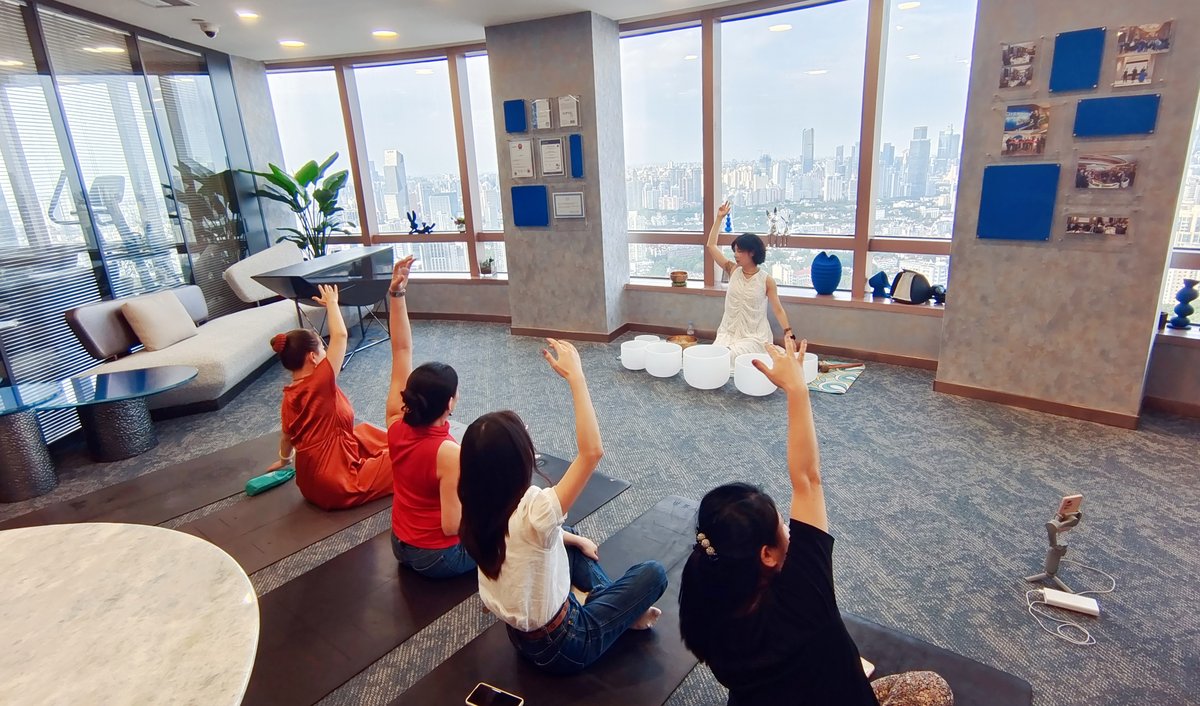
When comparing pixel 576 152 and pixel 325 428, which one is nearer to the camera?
pixel 325 428

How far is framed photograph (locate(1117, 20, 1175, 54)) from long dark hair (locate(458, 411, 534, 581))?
3743 mm

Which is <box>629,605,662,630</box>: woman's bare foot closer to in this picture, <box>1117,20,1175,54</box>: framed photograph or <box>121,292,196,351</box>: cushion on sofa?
<box>1117,20,1175,54</box>: framed photograph

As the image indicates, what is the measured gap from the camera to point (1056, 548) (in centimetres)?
221

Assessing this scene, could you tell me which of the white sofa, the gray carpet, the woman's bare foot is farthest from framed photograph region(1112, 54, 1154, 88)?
the white sofa

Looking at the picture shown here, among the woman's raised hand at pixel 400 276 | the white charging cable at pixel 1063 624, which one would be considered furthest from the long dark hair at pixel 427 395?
the white charging cable at pixel 1063 624

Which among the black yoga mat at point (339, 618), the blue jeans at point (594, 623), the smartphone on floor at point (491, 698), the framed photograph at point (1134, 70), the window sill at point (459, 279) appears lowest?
the black yoga mat at point (339, 618)

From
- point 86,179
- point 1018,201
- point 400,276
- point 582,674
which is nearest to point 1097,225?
point 1018,201

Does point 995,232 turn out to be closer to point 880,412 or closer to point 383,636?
point 880,412

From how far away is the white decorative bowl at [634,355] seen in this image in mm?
4777

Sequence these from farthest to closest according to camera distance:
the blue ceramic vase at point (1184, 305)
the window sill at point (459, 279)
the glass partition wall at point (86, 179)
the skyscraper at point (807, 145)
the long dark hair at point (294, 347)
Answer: the window sill at point (459, 279) < the skyscraper at point (807, 145) < the glass partition wall at point (86, 179) < the blue ceramic vase at point (1184, 305) < the long dark hair at point (294, 347)

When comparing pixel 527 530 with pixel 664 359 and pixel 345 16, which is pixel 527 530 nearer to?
pixel 664 359

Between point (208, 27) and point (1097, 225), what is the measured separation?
622 cm

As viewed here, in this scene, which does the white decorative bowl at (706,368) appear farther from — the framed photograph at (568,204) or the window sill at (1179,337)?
the window sill at (1179,337)

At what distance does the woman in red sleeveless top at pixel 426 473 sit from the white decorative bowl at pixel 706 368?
2299mm
